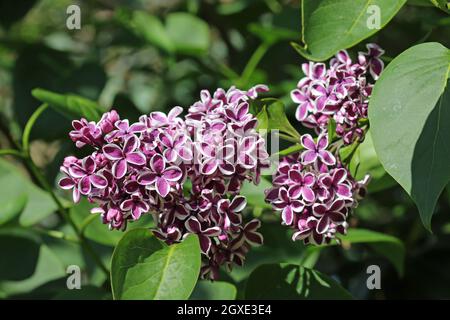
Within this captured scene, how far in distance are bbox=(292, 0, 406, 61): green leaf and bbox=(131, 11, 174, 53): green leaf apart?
0.87 meters

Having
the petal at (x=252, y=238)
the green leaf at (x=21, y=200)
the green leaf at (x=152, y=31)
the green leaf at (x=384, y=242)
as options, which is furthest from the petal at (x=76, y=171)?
the green leaf at (x=152, y=31)

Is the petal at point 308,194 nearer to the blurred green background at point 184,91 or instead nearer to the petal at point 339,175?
the petal at point 339,175

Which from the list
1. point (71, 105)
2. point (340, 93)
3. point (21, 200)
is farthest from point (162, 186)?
point (21, 200)

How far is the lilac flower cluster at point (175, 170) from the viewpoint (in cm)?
94

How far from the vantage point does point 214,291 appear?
1.21m

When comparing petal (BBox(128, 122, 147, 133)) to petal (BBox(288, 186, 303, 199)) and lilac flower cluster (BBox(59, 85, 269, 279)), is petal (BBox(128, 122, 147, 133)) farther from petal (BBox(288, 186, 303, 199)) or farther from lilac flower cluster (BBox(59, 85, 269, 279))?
petal (BBox(288, 186, 303, 199))

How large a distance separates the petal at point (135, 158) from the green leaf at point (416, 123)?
0.27 m

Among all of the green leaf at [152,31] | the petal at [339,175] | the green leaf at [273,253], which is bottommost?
the green leaf at [273,253]

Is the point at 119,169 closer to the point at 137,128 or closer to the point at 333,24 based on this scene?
the point at 137,128

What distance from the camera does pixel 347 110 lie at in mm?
1026

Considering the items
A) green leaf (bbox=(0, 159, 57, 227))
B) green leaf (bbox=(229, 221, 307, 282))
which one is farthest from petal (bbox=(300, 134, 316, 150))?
green leaf (bbox=(0, 159, 57, 227))

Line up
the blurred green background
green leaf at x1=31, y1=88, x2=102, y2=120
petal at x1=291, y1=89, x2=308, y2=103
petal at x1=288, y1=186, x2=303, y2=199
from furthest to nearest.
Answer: the blurred green background, green leaf at x1=31, y1=88, x2=102, y2=120, petal at x1=291, y1=89, x2=308, y2=103, petal at x1=288, y1=186, x2=303, y2=199

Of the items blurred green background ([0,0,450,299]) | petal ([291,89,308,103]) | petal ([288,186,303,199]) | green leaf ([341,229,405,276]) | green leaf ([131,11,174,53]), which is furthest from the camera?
green leaf ([131,11,174,53])

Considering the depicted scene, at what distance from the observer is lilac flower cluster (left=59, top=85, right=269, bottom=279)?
3.09 ft
